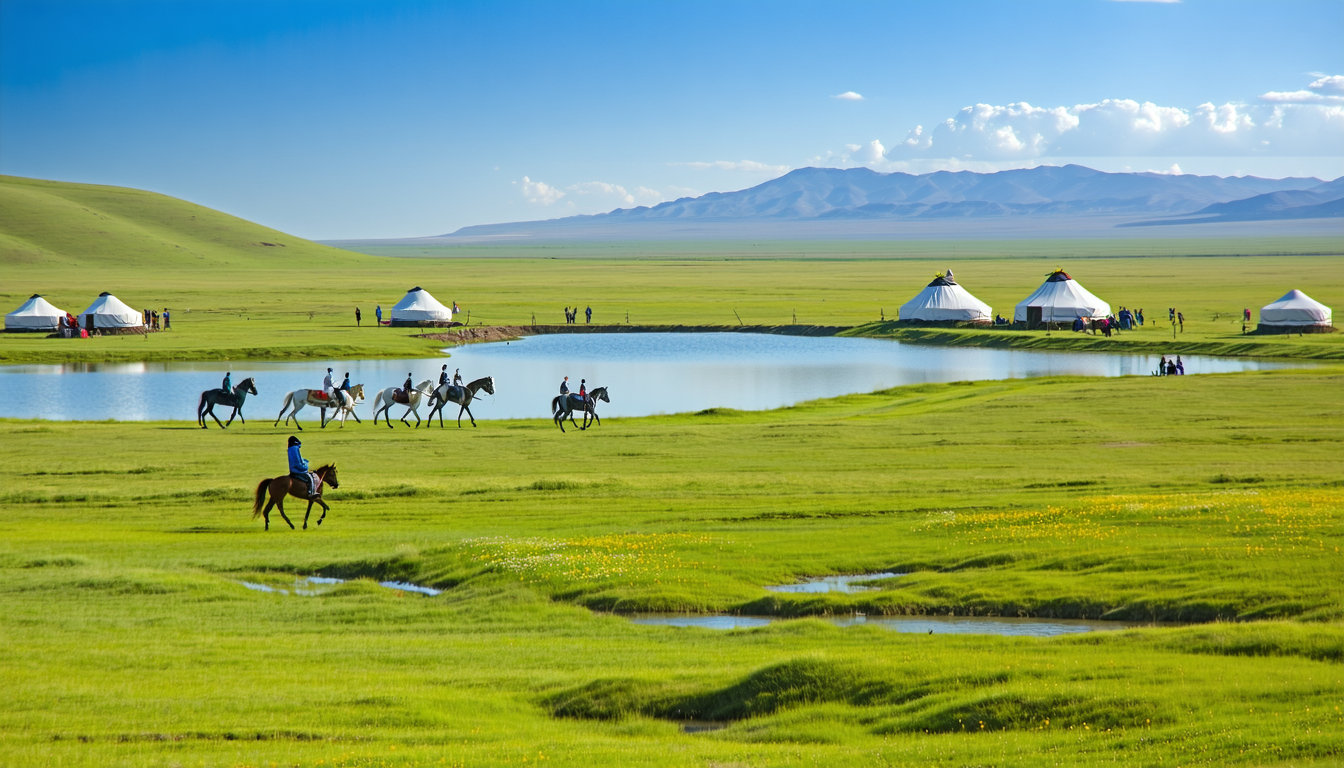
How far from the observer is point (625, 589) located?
1753cm

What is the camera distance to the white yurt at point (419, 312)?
86.8m

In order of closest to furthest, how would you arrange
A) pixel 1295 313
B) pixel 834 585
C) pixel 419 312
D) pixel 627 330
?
pixel 834 585 < pixel 1295 313 < pixel 419 312 < pixel 627 330

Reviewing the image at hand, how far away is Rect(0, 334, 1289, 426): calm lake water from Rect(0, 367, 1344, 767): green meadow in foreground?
12.8 m

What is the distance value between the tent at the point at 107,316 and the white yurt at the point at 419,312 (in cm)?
1806

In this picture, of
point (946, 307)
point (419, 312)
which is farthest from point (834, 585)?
point (419, 312)

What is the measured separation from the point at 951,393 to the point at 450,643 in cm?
3641

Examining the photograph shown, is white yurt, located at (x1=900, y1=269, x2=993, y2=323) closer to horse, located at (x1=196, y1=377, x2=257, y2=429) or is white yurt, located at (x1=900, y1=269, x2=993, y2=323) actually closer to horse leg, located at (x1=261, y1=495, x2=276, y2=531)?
horse, located at (x1=196, y1=377, x2=257, y2=429)

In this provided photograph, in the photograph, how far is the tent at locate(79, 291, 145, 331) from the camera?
7875 centimetres

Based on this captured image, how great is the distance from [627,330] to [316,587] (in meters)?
68.9

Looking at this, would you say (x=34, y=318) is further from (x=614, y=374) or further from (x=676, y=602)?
(x=676, y=602)

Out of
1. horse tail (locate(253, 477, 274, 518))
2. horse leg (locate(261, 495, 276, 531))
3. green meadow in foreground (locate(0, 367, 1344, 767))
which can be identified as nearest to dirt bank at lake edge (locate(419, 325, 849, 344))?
green meadow in foreground (locate(0, 367, 1344, 767))

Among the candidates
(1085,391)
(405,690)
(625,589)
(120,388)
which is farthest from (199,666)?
(120,388)

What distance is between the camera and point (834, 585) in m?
18.0

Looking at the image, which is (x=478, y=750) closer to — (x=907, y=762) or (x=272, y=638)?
(x=907, y=762)
